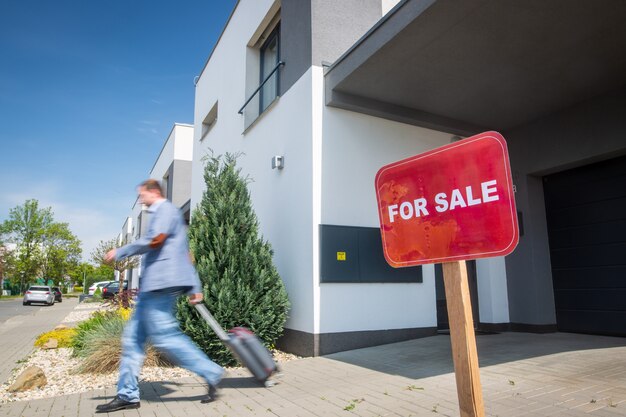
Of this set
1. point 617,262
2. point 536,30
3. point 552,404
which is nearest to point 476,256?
point 552,404

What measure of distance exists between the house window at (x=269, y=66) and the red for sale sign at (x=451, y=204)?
21.4 feet

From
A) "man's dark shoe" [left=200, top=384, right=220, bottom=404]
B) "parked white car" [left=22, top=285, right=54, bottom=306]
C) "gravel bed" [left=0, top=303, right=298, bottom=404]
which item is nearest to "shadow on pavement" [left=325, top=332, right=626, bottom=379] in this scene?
"gravel bed" [left=0, top=303, right=298, bottom=404]

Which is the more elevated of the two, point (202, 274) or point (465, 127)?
point (465, 127)

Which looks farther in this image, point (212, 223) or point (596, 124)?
point (596, 124)

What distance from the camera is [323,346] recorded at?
6.20 m

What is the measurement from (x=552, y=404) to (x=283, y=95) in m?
6.23

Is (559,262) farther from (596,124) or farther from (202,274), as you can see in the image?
(202,274)

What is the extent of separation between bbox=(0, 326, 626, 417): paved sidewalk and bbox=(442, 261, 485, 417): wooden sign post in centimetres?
139

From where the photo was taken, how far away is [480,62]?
6.01 metres

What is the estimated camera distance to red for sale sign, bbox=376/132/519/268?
6.59ft

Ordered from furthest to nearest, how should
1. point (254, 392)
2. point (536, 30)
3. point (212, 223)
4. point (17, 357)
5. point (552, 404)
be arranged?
point (17, 357)
point (212, 223)
point (536, 30)
point (254, 392)
point (552, 404)

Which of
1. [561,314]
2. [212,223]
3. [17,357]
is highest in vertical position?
[212,223]

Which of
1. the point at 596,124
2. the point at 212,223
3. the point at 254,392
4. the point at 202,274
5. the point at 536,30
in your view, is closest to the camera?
the point at 254,392

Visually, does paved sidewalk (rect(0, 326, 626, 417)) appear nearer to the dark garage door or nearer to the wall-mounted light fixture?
the dark garage door
